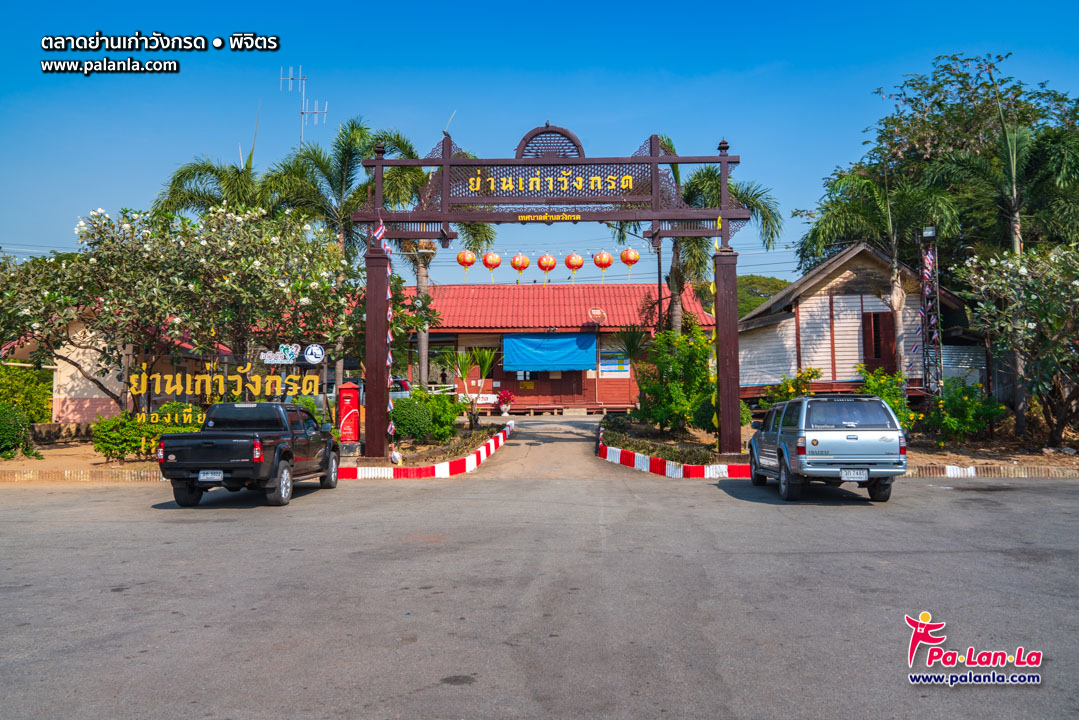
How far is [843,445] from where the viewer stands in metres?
A: 12.0

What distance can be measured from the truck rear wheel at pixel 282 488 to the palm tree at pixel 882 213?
16702 mm

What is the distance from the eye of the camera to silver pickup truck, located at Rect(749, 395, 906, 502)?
11961 mm

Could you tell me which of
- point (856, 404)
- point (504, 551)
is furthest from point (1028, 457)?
point (504, 551)

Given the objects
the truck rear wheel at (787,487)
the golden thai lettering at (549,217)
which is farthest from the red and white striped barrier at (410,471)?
the truck rear wheel at (787,487)

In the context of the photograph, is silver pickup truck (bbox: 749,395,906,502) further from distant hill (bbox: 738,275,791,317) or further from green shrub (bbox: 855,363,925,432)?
distant hill (bbox: 738,275,791,317)

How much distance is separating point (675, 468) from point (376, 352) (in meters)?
7.27

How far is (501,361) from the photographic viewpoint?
38406 millimetres

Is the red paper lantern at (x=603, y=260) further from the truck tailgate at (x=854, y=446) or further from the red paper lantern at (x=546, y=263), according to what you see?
the truck tailgate at (x=854, y=446)

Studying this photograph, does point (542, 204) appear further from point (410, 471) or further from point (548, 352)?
point (548, 352)

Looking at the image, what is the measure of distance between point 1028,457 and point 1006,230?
301 inches

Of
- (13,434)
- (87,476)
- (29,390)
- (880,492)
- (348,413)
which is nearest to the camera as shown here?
(880,492)

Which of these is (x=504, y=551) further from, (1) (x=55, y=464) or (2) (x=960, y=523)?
(1) (x=55, y=464)

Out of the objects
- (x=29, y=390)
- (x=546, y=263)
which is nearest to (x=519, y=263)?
(x=546, y=263)

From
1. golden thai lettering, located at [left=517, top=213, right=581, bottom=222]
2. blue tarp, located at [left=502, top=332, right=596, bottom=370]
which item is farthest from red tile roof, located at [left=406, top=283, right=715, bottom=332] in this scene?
golden thai lettering, located at [left=517, top=213, right=581, bottom=222]
